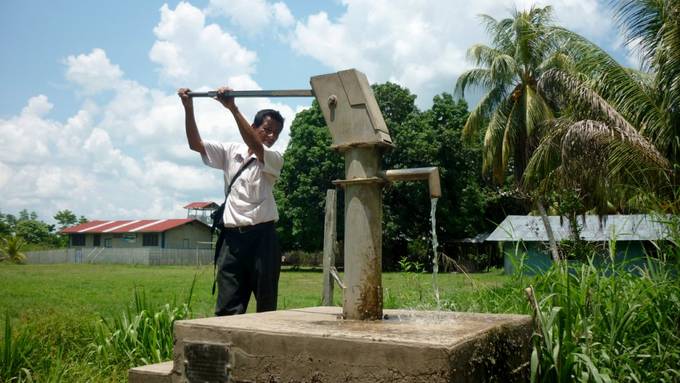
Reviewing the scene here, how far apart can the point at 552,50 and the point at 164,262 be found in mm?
23871

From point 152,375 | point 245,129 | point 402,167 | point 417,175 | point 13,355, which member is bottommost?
point 13,355

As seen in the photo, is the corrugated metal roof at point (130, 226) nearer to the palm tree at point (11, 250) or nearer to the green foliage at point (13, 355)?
the palm tree at point (11, 250)

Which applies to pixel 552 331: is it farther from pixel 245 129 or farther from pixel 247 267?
pixel 245 129

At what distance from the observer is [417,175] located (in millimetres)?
2816

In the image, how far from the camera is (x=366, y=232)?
2.80 metres

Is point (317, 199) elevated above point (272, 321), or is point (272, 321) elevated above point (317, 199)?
point (317, 199)

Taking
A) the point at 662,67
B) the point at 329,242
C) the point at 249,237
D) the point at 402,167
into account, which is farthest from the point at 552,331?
the point at 402,167

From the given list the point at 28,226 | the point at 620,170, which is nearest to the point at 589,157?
the point at 620,170

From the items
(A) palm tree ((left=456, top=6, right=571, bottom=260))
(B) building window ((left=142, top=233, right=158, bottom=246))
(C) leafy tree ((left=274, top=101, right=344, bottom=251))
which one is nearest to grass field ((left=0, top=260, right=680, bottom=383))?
(A) palm tree ((left=456, top=6, right=571, bottom=260))

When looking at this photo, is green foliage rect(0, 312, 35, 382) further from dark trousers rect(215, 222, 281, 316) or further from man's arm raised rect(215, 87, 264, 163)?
man's arm raised rect(215, 87, 264, 163)

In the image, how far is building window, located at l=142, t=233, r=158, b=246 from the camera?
134ft

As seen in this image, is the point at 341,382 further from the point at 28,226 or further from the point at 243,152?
the point at 28,226

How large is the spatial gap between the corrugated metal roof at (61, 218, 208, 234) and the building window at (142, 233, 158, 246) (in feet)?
1.76

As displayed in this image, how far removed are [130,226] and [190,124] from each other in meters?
41.1
